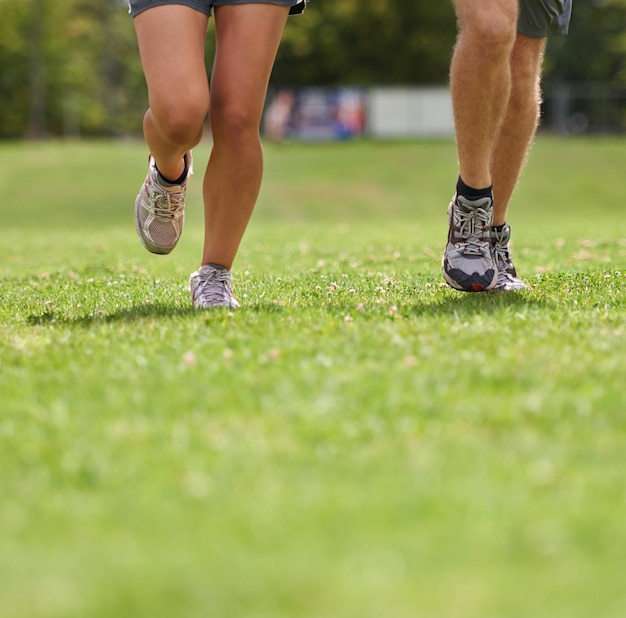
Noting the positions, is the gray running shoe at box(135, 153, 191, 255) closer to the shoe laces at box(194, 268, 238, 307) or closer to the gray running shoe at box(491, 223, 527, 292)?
the shoe laces at box(194, 268, 238, 307)

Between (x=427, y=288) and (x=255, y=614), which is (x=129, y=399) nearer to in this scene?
(x=255, y=614)

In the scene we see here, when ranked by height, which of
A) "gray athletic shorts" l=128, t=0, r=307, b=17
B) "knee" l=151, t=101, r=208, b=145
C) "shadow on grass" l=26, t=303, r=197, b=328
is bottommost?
"shadow on grass" l=26, t=303, r=197, b=328

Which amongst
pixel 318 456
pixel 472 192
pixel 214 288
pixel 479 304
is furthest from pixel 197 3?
pixel 318 456

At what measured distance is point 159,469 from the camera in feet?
7.71

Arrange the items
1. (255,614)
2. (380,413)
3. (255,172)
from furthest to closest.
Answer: (255,172) < (380,413) < (255,614)

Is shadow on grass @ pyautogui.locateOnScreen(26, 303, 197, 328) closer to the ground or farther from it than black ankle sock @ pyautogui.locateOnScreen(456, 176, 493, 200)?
closer to the ground

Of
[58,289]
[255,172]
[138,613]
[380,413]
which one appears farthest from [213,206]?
[138,613]

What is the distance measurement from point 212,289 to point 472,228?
4.28 ft

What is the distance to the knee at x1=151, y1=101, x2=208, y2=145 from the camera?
4363 millimetres

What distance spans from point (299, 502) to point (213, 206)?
291 cm

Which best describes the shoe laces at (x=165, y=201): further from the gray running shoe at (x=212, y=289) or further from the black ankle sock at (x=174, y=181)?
the gray running shoe at (x=212, y=289)

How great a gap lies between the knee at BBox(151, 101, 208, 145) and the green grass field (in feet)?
2.62

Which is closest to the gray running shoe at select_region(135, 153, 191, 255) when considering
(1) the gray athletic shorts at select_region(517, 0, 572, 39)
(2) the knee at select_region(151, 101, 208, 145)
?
(2) the knee at select_region(151, 101, 208, 145)

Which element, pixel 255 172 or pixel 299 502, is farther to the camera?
pixel 255 172
